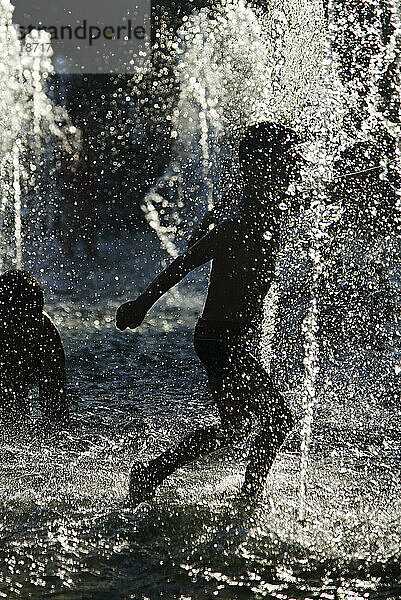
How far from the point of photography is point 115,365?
20.0 ft

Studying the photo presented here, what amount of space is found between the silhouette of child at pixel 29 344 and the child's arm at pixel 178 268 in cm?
80

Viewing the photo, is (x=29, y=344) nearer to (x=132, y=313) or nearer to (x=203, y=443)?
(x=132, y=313)

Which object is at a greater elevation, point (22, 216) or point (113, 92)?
point (113, 92)

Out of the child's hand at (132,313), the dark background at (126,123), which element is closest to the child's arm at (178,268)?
the child's hand at (132,313)

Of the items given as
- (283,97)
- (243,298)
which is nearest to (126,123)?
(283,97)

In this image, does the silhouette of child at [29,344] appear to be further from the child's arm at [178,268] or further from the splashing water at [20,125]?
the splashing water at [20,125]

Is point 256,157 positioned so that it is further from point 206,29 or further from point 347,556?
point 206,29

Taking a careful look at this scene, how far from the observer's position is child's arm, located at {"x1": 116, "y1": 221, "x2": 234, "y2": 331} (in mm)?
3215

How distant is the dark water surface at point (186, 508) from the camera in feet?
9.05

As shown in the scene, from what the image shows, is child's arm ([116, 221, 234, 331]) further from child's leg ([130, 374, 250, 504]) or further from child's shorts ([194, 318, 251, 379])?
child's leg ([130, 374, 250, 504])

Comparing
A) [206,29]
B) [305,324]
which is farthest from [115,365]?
[206,29]

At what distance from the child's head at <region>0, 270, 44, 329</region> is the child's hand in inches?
32.3

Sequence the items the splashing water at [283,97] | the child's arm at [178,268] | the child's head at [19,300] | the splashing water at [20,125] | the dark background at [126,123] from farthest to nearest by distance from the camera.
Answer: the dark background at [126,123] → the splashing water at [20,125] → the splashing water at [283,97] → the child's head at [19,300] → the child's arm at [178,268]

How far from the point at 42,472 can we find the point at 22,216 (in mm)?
9172
